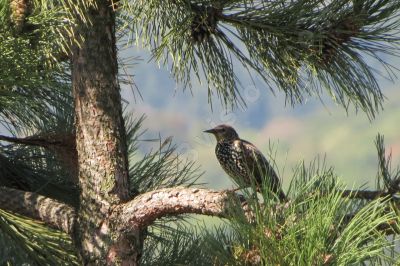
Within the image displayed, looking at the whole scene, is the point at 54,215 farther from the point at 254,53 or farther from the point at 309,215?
the point at 309,215

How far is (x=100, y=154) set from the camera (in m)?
2.75

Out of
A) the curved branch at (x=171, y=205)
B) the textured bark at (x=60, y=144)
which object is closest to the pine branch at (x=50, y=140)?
the textured bark at (x=60, y=144)

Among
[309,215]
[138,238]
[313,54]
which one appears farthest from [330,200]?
[313,54]

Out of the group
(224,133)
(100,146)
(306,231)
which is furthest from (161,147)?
(306,231)

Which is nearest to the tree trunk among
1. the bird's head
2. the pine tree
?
the pine tree

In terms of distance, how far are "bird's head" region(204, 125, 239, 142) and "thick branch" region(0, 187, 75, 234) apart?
88cm

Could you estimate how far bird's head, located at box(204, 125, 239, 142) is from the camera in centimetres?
360

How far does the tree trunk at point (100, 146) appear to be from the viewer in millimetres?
2740

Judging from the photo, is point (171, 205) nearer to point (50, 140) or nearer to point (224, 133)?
point (50, 140)

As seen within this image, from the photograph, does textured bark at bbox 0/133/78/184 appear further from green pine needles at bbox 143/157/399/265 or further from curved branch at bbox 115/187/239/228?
green pine needles at bbox 143/157/399/265

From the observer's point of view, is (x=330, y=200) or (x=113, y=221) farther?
(x=113, y=221)

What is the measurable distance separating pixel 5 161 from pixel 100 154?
90 centimetres

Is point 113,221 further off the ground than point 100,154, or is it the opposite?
point 100,154

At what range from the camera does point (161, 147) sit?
3.60 metres
